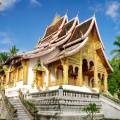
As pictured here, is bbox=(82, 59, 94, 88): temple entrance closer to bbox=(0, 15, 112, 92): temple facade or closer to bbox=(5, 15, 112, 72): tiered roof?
bbox=(0, 15, 112, 92): temple facade

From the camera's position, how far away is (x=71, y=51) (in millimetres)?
21281

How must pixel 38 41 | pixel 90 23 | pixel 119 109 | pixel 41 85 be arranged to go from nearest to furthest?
pixel 119 109
pixel 41 85
pixel 90 23
pixel 38 41

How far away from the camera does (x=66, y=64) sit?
21172 millimetres

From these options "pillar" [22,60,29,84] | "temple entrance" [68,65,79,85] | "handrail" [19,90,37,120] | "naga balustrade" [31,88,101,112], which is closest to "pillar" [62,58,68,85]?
"temple entrance" [68,65,79,85]

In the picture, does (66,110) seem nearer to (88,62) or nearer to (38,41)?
(88,62)

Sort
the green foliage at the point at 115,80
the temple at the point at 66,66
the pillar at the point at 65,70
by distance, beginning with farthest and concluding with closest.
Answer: the green foliage at the point at 115,80, the temple at the point at 66,66, the pillar at the point at 65,70

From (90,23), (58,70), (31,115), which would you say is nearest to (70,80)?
(58,70)

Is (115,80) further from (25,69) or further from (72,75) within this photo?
(25,69)

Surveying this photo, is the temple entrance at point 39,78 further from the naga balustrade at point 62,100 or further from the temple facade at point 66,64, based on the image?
the naga balustrade at point 62,100

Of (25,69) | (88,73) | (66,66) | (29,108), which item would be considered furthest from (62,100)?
(88,73)

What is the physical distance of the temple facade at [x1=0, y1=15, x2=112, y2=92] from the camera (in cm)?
2180

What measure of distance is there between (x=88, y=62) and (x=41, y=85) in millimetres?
4900

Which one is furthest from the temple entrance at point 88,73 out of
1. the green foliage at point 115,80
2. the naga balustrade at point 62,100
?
the green foliage at point 115,80

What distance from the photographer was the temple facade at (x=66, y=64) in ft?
71.5
